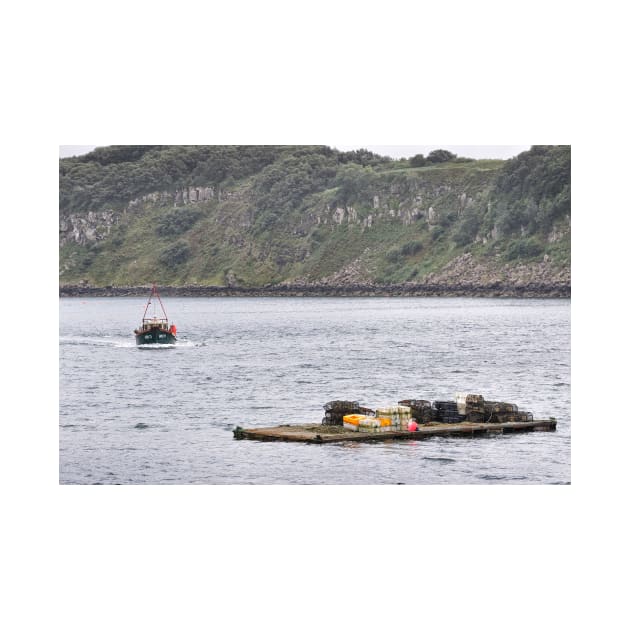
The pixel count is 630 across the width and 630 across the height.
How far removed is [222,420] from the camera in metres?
28.2

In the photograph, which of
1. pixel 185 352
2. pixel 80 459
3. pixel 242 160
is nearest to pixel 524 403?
pixel 242 160

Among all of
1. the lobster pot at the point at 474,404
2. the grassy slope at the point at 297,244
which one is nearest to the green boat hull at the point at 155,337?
the grassy slope at the point at 297,244

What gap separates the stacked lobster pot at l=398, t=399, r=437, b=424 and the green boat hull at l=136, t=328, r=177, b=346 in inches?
664

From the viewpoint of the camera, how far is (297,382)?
106 feet

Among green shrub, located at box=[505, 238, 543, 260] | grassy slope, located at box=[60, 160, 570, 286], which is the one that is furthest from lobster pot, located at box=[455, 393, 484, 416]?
green shrub, located at box=[505, 238, 543, 260]

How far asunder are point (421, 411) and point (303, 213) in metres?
8.27

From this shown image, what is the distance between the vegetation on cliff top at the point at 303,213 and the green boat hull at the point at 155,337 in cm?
875

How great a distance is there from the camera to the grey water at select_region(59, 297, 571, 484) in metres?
23.6

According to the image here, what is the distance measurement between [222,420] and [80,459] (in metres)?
4.34

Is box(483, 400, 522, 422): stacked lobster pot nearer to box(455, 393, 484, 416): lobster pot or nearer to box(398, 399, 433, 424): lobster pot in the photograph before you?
box(455, 393, 484, 416): lobster pot

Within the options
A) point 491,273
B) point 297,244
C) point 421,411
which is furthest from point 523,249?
point 421,411

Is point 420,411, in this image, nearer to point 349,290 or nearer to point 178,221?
point 178,221

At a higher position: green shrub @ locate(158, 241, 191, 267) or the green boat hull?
green shrub @ locate(158, 241, 191, 267)

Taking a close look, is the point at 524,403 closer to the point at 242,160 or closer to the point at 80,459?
the point at 242,160
